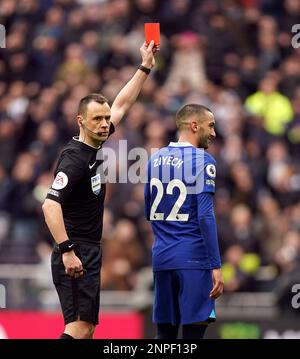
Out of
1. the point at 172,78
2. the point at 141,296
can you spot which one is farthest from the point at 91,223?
the point at 172,78

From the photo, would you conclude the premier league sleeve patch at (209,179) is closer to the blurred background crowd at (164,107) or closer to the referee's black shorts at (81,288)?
the referee's black shorts at (81,288)

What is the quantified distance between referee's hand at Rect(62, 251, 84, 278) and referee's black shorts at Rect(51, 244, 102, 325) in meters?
0.30

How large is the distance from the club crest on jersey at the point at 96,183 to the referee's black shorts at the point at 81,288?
429 mm

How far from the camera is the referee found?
972 cm

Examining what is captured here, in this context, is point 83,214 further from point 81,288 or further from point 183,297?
point 183,297

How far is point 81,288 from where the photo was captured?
9.83 metres

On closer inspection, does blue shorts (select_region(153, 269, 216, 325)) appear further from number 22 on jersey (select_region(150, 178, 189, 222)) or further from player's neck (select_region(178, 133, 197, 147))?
player's neck (select_region(178, 133, 197, 147))

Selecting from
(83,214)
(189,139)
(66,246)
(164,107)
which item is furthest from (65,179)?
(164,107)

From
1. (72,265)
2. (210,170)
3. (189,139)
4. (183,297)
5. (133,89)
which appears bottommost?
(183,297)

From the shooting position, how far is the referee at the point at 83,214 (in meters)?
9.72

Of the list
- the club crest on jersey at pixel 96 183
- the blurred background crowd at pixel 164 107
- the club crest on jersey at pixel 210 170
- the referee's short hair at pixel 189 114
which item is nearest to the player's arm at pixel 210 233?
the club crest on jersey at pixel 210 170

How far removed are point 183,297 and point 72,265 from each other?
3.21ft

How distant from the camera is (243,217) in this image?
1639cm
